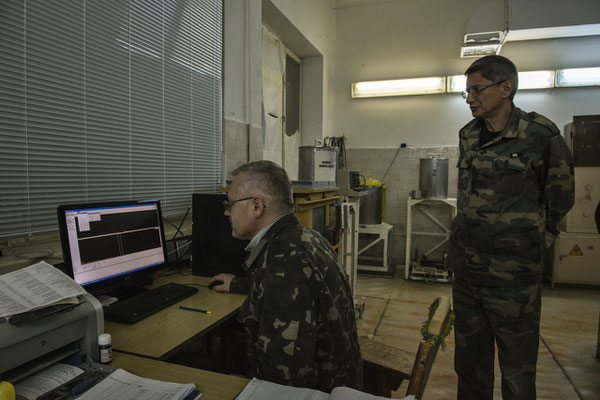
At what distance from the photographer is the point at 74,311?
963 mm

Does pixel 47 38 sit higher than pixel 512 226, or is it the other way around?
pixel 47 38

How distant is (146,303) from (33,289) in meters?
0.53

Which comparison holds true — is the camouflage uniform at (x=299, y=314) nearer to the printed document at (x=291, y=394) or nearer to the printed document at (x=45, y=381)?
the printed document at (x=291, y=394)

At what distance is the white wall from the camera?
14.8ft

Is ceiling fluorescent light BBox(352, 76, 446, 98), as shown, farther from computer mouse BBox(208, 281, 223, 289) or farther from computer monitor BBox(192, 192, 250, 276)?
computer mouse BBox(208, 281, 223, 289)

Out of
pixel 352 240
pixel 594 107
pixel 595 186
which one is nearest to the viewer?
pixel 352 240

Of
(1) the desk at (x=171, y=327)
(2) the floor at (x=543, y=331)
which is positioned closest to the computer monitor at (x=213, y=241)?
(1) the desk at (x=171, y=327)

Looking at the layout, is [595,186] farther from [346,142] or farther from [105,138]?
[105,138]

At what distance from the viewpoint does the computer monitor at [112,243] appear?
1336 millimetres

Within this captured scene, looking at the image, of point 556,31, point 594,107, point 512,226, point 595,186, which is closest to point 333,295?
point 512,226

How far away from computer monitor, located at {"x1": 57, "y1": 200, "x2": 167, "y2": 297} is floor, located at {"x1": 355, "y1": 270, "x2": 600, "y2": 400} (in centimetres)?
166

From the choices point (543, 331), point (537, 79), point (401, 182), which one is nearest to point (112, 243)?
point (543, 331)

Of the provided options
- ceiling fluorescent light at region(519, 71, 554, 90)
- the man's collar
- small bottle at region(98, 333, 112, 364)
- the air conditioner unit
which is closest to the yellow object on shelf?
small bottle at region(98, 333, 112, 364)

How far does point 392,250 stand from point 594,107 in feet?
9.84
